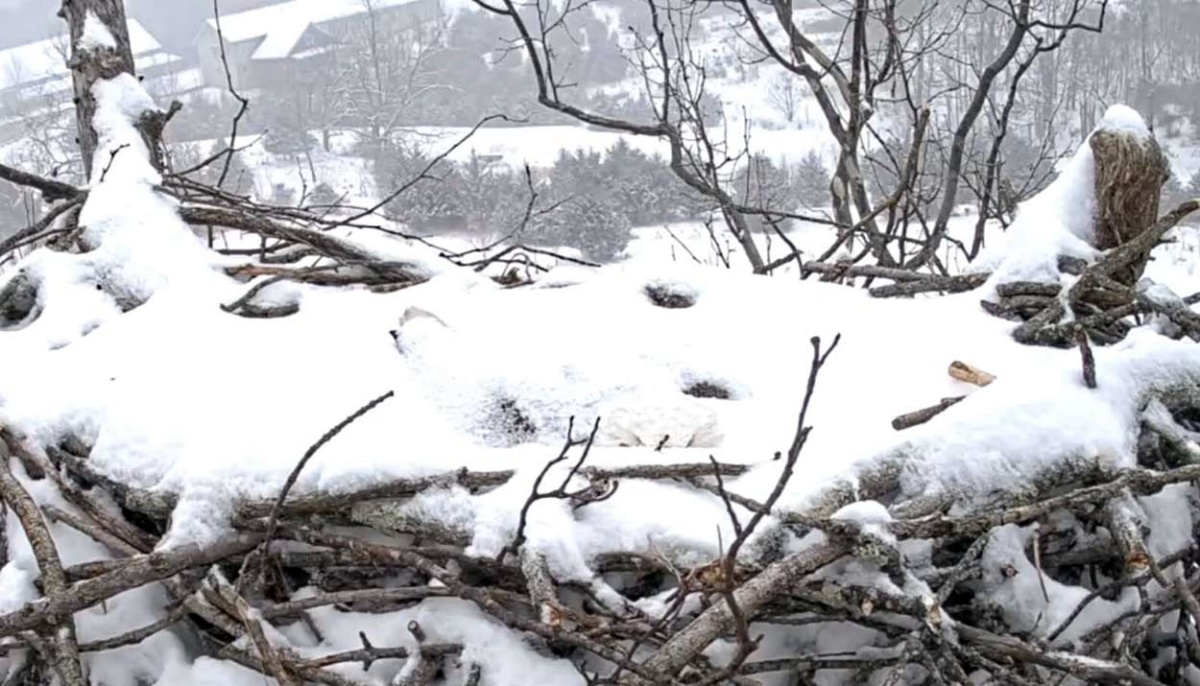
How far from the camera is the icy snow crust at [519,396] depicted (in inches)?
39.1

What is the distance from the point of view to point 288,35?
22953mm

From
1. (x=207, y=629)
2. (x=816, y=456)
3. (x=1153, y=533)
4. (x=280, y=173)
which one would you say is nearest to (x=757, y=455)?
(x=816, y=456)

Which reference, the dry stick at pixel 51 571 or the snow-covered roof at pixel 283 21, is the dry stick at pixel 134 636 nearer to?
the dry stick at pixel 51 571

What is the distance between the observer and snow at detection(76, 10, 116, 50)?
2.13 m

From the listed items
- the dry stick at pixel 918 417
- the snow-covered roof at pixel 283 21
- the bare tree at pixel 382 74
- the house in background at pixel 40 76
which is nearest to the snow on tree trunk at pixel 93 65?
the dry stick at pixel 918 417

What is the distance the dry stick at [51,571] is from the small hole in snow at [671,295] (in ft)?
2.99

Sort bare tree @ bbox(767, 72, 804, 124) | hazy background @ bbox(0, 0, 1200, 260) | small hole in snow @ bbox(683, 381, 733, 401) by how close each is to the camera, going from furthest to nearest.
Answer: bare tree @ bbox(767, 72, 804, 124) → hazy background @ bbox(0, 0, 1200, 260) → small hole in snow @ bbox(683, 381, 733, 401)

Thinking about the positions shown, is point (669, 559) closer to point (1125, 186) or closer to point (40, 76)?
point (1125, 186)

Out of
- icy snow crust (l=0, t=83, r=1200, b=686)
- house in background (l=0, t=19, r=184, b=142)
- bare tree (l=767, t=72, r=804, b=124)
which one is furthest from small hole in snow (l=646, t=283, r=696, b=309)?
bare tree (l=767, t=72, r=804, b=124)

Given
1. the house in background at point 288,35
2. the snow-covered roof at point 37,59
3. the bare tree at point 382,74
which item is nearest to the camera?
the bare tree at point 382,74

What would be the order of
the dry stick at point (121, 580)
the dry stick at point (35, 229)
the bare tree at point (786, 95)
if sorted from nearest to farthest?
the dry stick at point (121, 580)
the dry stick at point (35, 229)
the bare tree at point (786, 95)

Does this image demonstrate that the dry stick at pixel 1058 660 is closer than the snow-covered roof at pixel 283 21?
Yes

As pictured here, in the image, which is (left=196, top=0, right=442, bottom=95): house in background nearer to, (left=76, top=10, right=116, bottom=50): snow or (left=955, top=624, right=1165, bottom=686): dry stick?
(left=76, top=10, right=116, bottom=50): snow

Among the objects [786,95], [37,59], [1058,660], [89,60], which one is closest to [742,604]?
[1058,660]
